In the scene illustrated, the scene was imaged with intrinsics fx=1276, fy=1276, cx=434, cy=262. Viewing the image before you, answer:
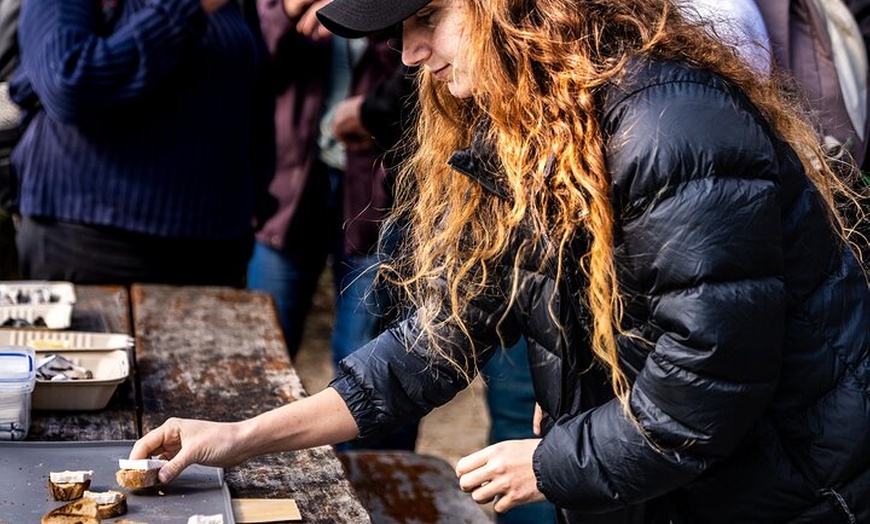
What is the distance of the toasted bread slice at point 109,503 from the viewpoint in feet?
5.82

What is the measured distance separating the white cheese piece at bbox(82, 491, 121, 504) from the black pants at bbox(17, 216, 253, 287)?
1.35m

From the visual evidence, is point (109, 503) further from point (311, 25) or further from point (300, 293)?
point (300, 293)

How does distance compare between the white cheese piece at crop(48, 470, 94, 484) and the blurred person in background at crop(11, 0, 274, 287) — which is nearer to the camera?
the white cheese piece at crop(48, 470, 94, 484)

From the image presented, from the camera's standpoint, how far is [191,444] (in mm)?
1940

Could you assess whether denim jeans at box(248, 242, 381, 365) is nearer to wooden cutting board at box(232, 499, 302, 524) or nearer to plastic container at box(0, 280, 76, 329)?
plastic container at box(0, 280, 76, 329)

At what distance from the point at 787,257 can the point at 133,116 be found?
5.90 ft

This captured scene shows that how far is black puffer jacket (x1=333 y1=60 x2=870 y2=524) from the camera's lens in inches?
63.5

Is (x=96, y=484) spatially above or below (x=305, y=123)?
above

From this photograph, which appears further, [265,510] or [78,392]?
[78,392]

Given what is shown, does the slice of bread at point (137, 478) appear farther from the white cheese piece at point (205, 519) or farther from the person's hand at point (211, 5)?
the person's hand at point (211, 5)

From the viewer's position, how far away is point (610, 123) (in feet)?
5.59

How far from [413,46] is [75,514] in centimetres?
80

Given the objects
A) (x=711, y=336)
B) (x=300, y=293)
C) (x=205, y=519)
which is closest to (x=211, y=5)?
(x=300, y=293)

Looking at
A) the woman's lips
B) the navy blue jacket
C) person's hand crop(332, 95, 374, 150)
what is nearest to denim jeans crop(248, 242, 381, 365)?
person's hand crop(332, 95, 374, 150)
